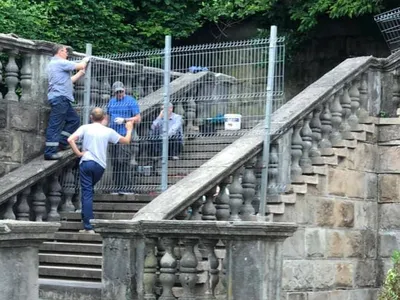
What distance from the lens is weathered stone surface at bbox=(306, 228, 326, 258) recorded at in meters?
11.5

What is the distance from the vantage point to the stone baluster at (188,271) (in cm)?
851

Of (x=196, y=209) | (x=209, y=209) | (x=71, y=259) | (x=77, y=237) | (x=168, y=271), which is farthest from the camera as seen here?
(x=77, y=237)

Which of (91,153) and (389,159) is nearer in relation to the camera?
(91,153)

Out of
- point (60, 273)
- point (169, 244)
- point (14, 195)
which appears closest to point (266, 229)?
point (169, 244)

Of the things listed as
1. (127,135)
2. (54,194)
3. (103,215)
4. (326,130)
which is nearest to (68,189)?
(54,194)

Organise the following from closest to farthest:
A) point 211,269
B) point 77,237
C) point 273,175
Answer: point 211,269, point 273,175, point 77,237

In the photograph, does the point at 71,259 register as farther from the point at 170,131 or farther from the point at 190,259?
the point at 190,259

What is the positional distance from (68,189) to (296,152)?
9.63ft

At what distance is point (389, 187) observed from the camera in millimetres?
12836

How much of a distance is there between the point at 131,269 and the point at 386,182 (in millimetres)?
4832

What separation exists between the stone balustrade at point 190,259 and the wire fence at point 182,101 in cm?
269

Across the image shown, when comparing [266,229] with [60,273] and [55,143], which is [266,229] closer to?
[60,273]

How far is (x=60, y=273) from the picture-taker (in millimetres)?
10742

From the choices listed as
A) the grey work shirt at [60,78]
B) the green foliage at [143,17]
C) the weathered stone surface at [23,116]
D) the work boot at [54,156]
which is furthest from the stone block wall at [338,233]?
the green foliage at [143,17]
